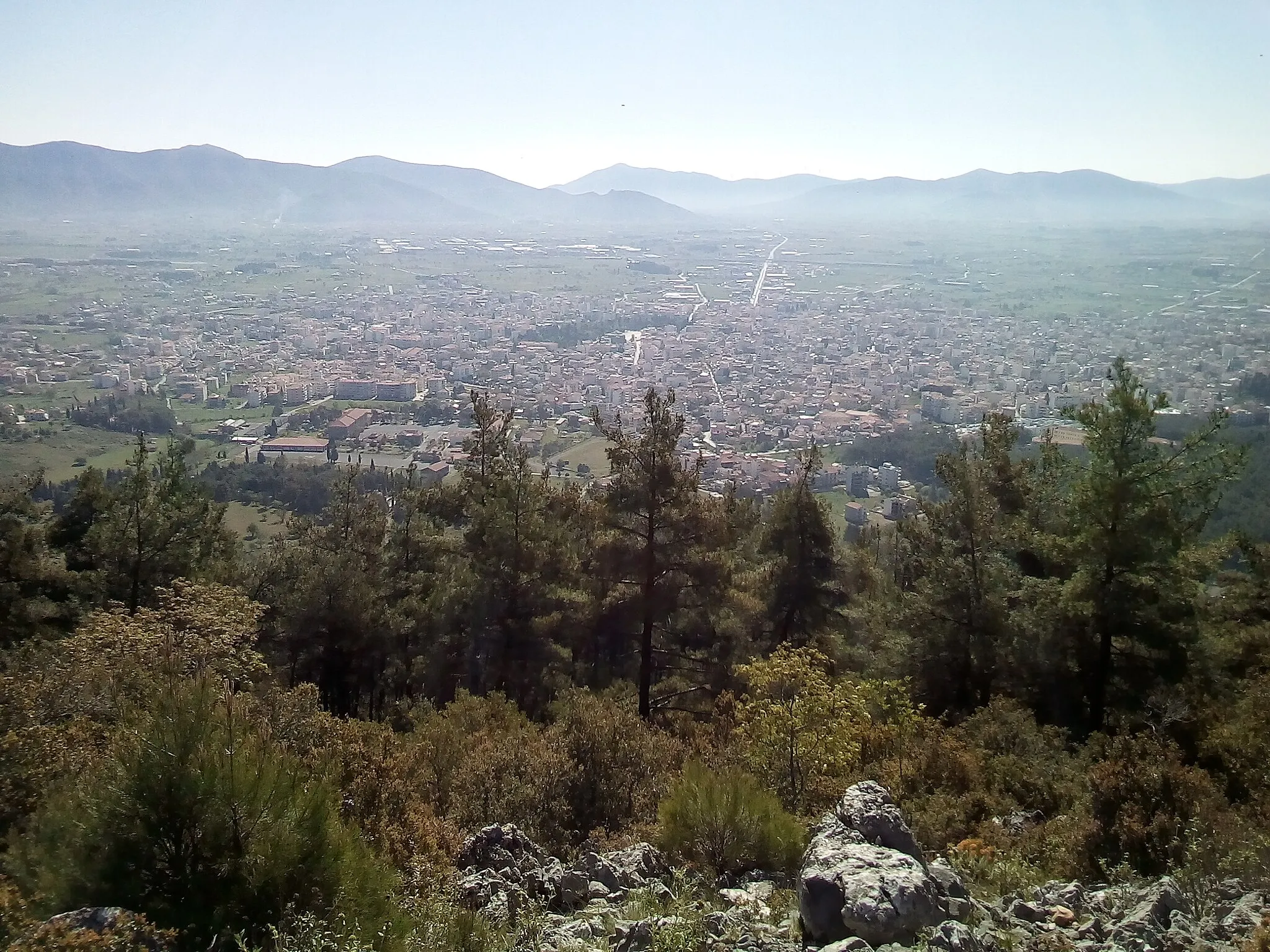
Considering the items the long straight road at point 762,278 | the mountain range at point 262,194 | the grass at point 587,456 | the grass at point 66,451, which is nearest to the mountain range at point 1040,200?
the mountain range at point 262,194

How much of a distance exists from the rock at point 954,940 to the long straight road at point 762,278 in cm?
7330

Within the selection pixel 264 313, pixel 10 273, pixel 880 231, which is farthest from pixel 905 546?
pixel 880 231

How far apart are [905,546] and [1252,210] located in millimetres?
156310

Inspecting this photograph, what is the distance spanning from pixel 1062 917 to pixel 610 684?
27.8ft

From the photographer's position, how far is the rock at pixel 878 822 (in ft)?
16.0

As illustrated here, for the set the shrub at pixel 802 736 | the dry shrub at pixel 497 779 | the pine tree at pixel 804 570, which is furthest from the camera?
the pine tree at pixel 804 570

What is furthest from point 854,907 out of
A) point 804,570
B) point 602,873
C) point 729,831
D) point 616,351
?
point 616,351

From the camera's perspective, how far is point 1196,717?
7797mm

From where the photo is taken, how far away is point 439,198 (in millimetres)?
167625

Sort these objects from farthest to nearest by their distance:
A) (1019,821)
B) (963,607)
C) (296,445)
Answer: (296,445) → (963,607) → (1019,821)

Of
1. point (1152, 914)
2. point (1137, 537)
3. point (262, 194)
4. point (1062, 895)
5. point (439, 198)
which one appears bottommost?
point (1062, 895)

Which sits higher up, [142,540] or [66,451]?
[142,540]

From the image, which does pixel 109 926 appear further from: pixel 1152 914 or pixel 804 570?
pixel 804 570

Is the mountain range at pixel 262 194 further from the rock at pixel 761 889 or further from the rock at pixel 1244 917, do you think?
the rock at pixel 1244 917
